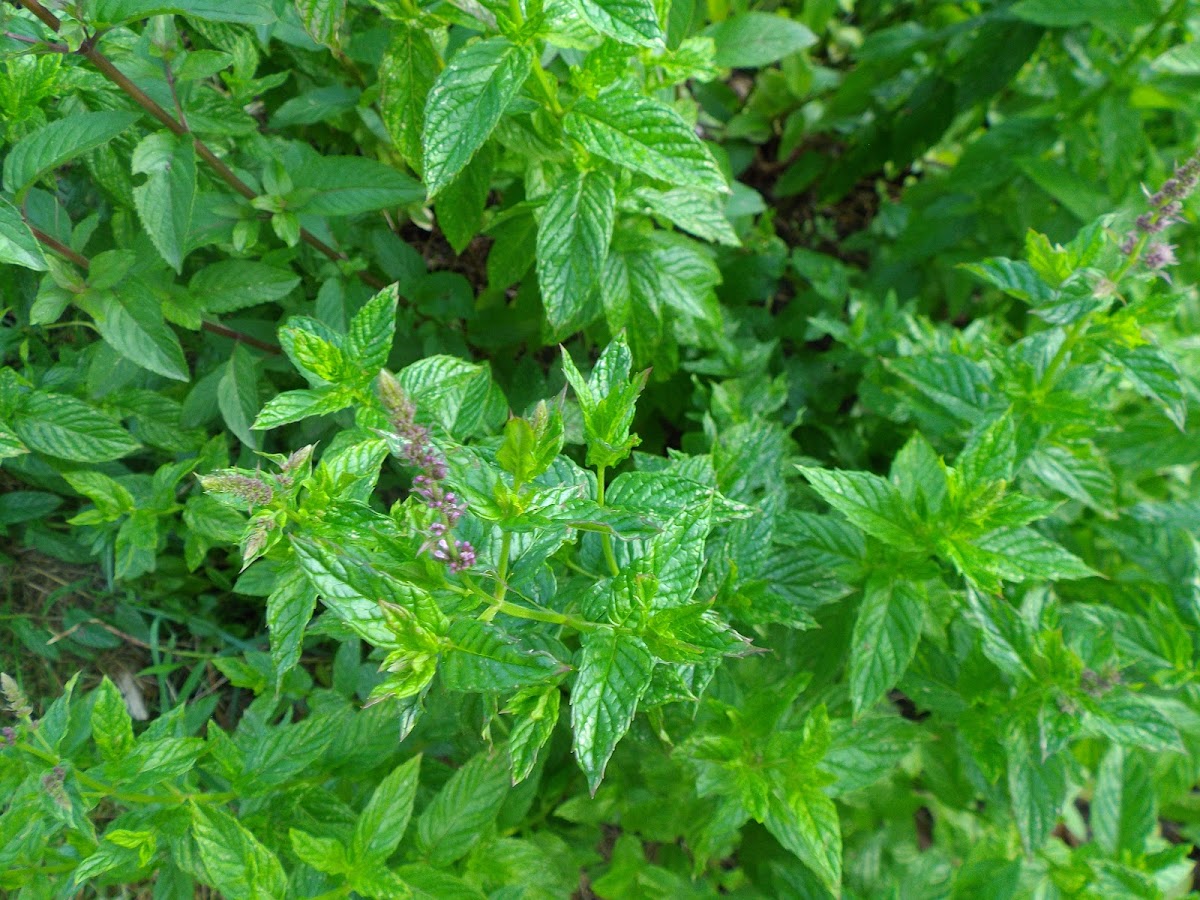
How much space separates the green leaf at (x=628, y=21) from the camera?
3.72 feet

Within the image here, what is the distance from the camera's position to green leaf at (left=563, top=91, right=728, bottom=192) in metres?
1.34

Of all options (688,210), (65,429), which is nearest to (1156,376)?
(688,210)

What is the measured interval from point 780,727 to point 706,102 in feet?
7.23

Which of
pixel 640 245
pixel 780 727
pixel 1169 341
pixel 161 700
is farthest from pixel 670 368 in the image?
pixel 161 700

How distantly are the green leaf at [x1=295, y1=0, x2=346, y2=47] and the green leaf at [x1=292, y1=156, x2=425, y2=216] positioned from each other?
1.09 feet

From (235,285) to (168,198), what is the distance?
0.95 ft

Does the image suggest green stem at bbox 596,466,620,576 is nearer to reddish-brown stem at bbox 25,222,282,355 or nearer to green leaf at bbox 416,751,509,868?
green leaf at bbox 416,751,509,868

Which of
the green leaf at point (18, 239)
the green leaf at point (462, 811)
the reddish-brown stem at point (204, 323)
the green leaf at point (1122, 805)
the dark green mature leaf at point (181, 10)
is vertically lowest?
the green leaf at point (1122, 805)

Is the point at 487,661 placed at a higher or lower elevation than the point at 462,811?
→ higher

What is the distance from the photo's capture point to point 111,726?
132 cm

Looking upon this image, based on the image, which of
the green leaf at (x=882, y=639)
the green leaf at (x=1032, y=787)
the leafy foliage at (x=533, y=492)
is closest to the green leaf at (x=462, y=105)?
the leafy foliage at (x=533, y=492)

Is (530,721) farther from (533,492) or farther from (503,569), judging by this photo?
(533,492)

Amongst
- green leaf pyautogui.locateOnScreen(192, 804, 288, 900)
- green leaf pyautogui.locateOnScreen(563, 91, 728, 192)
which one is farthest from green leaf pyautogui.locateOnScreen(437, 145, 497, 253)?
green leaf pyautogui.locateOnScreen(192, 804, 288, 900)

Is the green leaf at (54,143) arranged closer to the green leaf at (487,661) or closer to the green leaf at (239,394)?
the green leaf at (239,394)
